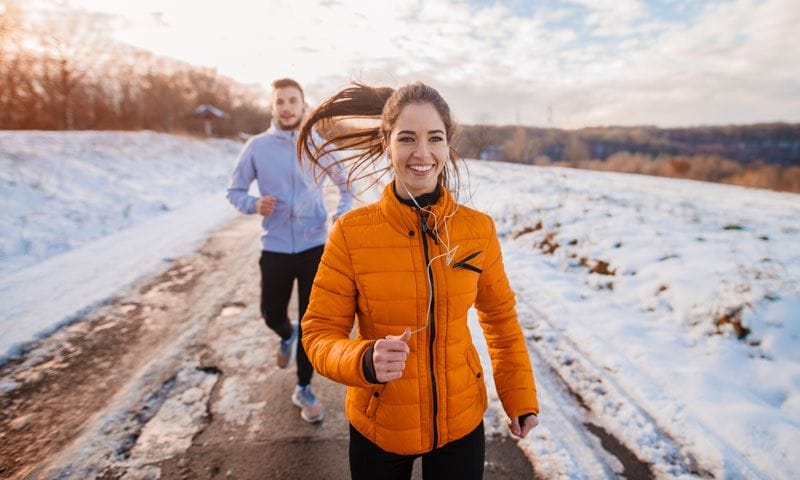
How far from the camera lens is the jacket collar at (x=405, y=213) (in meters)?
1.42

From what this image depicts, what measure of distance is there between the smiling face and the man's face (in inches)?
66.7

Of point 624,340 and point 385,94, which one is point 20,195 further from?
point 624,340

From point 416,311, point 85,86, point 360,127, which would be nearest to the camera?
point 416,311

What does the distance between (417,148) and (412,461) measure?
118 cm

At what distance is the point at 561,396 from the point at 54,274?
6833 millimetres

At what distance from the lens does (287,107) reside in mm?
2875

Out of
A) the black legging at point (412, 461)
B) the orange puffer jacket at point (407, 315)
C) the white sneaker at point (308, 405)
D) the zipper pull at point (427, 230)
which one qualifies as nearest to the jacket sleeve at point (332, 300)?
the orange puffer jacket at point (407, 315)

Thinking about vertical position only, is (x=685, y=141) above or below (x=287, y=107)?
above

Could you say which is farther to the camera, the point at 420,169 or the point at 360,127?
→ the point at 360,127

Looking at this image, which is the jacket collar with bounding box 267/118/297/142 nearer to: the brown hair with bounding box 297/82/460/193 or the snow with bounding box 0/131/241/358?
the brown hair with bounding box 297/82/460/193

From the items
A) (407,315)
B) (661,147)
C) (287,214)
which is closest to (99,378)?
(287,214)

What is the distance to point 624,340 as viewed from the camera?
3.90 metres

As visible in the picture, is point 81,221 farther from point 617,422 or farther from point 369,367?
point 617,422

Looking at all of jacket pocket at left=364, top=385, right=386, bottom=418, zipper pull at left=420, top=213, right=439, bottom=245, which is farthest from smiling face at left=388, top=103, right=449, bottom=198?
jacket pocket at left=364, top=385, right=386, bottom=418
